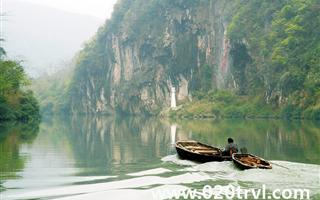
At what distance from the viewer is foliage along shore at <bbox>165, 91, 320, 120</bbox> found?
92.5m

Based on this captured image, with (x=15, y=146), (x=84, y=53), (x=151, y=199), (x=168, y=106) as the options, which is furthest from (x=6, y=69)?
(x=84, y=53)

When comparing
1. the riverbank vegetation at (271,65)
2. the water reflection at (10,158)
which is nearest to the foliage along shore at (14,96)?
the water reflection at (10,158)

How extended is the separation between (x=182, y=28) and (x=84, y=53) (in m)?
49.3

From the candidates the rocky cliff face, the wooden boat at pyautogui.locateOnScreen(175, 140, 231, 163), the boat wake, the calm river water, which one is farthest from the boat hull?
the rocky cliff face

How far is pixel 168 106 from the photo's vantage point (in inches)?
5610

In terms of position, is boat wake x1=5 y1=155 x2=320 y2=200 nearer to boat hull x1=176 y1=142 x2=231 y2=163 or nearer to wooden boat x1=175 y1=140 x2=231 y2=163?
boat hull x1=176 y1=142 x2=231 y2=163

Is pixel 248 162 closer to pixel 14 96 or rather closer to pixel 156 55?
pixel 14 96

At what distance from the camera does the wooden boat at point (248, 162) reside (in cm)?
2414

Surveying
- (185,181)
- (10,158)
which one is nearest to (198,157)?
(185,181)

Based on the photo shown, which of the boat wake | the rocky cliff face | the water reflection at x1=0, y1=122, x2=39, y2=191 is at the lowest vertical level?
the boat wake

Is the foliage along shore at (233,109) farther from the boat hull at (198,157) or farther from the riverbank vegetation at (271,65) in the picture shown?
the boat hull at (198,157)

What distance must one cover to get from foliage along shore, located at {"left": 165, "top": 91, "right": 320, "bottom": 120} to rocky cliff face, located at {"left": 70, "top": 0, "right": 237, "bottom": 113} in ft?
15.4

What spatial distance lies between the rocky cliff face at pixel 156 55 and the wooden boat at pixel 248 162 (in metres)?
97.8

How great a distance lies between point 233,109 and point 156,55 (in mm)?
40677
